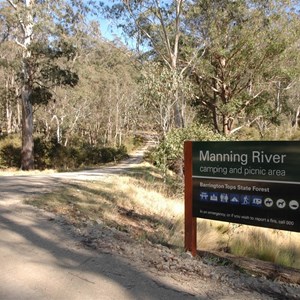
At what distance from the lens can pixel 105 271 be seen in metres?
4.30

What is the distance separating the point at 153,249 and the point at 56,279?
1.61 m

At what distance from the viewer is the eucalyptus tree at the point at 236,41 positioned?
24.0 m

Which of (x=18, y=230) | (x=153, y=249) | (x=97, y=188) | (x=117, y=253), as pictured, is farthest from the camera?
(x=97, y=188)

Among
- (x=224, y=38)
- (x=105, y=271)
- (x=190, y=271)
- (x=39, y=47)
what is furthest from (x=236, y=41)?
(x=105, y=271)

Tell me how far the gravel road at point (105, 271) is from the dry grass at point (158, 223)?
0.90 m

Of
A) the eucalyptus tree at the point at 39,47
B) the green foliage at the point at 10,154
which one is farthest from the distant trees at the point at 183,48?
the green foliage at the point at 10,154

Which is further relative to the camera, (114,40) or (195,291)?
(114,40)

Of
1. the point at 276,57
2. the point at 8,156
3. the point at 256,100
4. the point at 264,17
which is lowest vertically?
the point at 8,156

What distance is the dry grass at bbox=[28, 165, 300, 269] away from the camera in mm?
6879

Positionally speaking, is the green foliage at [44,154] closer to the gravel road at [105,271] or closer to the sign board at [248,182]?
the gravel road at [105,271]

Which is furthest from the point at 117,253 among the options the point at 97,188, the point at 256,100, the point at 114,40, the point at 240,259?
the point at 256,100

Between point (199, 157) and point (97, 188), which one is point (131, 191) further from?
point (199, 157)

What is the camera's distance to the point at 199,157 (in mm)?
5398

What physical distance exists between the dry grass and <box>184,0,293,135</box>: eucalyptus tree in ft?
51.3
